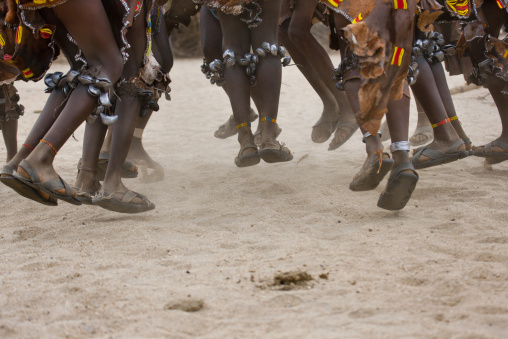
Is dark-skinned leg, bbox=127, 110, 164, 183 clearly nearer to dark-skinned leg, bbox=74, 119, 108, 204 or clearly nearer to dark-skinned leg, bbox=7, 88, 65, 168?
dark-skinned leg, bbox=74, 119, 108, 204

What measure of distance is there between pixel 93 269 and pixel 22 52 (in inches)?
48.6

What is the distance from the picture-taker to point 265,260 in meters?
2.47

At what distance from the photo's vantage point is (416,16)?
3.14 metres

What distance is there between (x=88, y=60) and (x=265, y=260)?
1.31 meters

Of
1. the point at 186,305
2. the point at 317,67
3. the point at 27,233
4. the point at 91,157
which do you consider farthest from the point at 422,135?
the point at 186,305

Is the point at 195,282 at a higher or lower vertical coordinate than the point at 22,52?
lower

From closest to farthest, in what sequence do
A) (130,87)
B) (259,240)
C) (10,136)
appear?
(259,240) → (130,87) → (10,136)

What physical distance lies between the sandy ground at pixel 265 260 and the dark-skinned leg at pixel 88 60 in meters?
0.43

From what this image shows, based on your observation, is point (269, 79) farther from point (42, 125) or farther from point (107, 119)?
point (42, 125)

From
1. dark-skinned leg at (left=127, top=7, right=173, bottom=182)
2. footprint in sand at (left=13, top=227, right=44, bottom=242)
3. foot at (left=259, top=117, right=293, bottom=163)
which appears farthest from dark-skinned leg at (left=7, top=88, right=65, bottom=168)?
foot at (left=259, top=117, right=293, bottom=163)

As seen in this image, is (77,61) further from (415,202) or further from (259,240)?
(415,202)

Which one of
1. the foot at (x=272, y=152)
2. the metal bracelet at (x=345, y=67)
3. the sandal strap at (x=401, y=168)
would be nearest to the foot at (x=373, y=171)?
the sandal strap at (x=401, y=168)

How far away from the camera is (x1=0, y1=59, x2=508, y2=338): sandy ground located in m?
1.92

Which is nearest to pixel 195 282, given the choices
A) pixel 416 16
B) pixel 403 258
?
pixel 403 258
